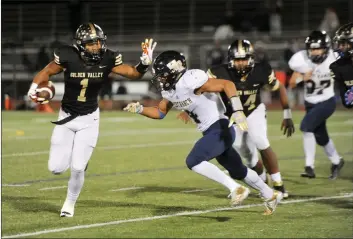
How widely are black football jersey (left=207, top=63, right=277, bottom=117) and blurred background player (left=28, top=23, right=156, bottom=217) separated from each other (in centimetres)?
102

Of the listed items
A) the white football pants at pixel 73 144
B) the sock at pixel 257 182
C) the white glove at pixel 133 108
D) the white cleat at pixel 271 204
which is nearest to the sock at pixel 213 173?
the sock at pixel 257 182

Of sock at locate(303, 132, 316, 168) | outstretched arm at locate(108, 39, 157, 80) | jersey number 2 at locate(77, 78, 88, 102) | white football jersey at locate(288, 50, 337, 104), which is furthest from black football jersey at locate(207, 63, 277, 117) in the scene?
sock at locate(303, 132, 316, 168)

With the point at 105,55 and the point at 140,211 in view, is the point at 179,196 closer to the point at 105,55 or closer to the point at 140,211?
the point at 140,211

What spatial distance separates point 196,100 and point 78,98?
3.42 feet

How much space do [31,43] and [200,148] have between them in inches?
695

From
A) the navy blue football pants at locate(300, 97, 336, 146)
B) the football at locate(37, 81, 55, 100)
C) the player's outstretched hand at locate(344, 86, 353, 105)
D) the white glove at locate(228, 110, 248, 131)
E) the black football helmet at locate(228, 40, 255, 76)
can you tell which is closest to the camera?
the white glove at locate(228, 110, 248, 131)

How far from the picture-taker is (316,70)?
10016 millimetres

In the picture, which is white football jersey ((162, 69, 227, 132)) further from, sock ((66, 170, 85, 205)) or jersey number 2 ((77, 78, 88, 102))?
sock ((66, 170, 85, 205))

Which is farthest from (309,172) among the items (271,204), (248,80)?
(271,204)

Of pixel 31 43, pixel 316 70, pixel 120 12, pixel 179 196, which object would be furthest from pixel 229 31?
pixel 179 196

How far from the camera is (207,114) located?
23.8 ft

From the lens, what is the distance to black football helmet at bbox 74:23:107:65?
7.21m

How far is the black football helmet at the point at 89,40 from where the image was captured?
7.21 meters

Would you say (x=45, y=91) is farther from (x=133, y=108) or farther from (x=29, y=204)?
(x=29, y=204)
